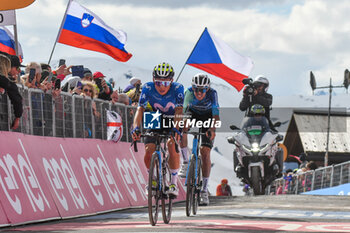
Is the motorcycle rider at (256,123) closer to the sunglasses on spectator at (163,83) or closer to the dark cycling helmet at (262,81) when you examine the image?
the dark cycling helmet at (262,81)

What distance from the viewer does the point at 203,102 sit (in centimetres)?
1309

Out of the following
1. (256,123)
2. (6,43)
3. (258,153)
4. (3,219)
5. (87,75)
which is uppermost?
(6,43)

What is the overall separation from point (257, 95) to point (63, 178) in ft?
30.3

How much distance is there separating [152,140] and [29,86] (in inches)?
110

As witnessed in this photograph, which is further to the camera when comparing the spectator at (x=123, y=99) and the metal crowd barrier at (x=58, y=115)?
the spectator at (x=123, y=99)

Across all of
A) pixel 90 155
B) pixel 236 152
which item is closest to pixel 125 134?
pixel 90 155

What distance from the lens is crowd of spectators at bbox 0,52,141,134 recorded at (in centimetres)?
1066

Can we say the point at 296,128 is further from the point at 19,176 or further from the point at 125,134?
the point at 19,176

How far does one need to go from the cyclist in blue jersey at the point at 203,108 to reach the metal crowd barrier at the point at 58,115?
6.59 ft

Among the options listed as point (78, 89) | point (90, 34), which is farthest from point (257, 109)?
point (78, 89)

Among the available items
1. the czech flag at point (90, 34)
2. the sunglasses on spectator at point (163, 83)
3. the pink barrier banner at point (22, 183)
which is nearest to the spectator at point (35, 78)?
the pink barrier banner at point (22, 183)

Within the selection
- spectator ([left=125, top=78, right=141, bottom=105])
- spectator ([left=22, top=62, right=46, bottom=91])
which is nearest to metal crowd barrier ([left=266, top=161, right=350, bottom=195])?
spectator ([left=125, top=78, right=141, bottom=105])

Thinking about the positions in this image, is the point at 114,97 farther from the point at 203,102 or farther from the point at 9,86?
the point at 9,86

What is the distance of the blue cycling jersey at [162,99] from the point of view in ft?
35.6
